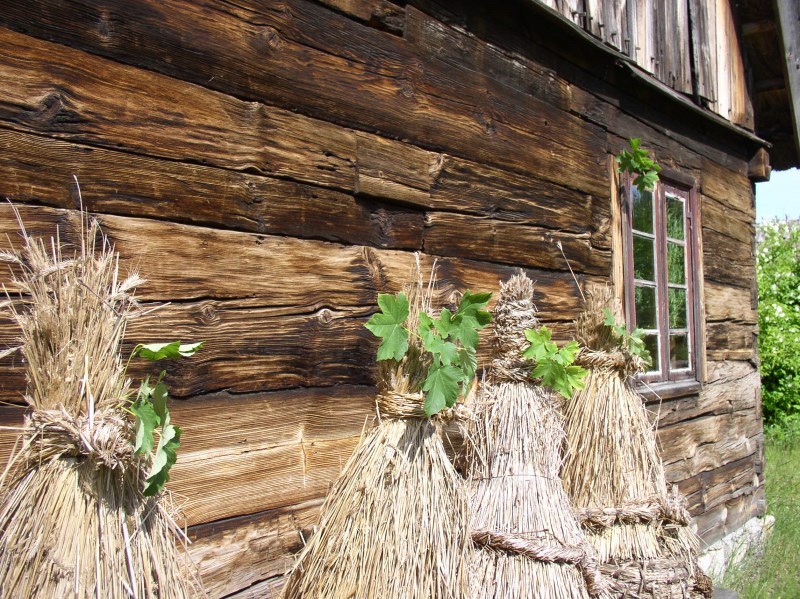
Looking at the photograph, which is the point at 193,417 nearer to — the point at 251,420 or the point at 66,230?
the point at 251,420

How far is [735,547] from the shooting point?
521 cm

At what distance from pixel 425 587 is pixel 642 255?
2.99 meters

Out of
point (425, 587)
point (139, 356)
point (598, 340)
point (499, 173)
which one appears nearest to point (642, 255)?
point (598, 340)

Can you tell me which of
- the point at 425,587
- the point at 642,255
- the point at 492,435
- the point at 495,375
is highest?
the point at 642,255

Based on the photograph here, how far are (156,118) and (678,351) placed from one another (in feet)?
12.7

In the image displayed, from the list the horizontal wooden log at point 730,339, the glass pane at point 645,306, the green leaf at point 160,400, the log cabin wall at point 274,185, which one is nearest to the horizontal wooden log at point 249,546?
the log cabin wall at point 274,185

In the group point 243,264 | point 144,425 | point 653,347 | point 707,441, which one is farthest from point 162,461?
point 707,441

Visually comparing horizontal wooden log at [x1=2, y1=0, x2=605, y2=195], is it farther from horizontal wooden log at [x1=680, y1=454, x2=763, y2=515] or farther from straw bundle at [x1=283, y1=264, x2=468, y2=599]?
horizontal wooden log at [x1=680, y1=454, x2=763, y2=515]

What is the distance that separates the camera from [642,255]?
456cm

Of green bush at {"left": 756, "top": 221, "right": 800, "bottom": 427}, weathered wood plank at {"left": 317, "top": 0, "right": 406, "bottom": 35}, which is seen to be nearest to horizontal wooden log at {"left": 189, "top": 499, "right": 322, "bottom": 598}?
weathered wood plank at {"left": 317, "top": 0, "right": 406, "bottom": 35}

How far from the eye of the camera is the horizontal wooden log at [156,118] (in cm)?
182

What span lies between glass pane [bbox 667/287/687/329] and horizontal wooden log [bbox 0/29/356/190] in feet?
9.85

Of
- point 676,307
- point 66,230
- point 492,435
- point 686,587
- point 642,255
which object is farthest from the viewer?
point 676,307

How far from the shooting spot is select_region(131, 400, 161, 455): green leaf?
5.27ft
